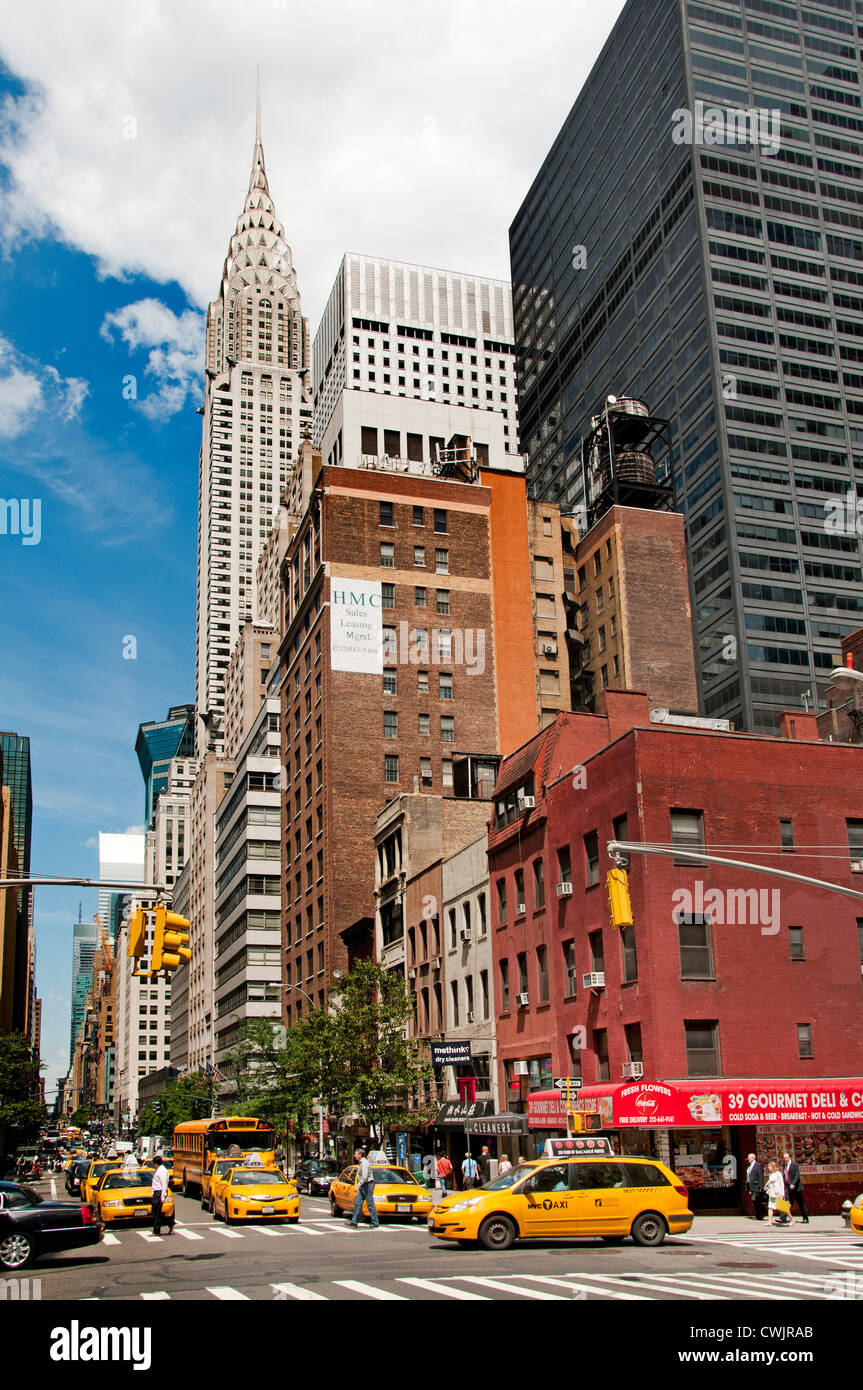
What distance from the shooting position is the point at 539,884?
142ft

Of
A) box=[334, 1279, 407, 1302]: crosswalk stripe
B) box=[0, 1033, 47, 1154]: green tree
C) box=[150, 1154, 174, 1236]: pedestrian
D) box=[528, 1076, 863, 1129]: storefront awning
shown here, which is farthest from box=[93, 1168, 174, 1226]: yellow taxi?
box=[0, 1033, 47, 1154]: green tree

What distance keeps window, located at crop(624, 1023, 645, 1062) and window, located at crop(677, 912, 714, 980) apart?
214 cm

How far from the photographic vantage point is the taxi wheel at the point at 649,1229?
71.7 ft

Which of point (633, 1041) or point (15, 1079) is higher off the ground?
point (633, 1041)

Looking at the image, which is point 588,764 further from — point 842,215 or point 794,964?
point 842,215

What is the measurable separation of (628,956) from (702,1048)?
3.29m

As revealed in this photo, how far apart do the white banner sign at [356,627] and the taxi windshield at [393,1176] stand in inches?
1845

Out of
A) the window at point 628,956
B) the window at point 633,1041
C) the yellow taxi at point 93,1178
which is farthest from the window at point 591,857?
the yellow taxi at point 93,1178

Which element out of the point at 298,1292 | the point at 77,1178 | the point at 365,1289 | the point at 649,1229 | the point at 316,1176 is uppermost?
the point at 298,1292

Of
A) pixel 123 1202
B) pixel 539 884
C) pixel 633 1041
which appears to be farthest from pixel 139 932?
pixel 539 884

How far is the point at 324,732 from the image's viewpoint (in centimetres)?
7738

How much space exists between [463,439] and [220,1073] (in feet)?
207

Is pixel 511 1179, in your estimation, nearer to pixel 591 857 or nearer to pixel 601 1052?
pixel 601 1052

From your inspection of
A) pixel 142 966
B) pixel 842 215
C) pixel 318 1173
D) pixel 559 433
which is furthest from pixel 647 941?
pixel 559 433
